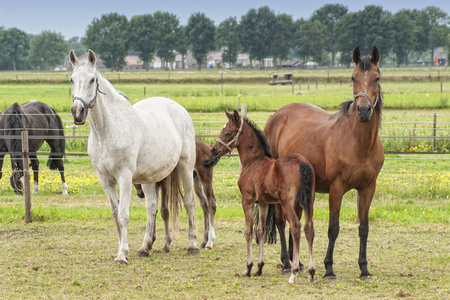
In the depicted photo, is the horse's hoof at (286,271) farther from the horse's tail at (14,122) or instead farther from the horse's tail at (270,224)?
the horse's tail at (14,122)

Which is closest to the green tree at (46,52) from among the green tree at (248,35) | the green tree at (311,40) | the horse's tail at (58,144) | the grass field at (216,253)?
the green tree at (248,35)

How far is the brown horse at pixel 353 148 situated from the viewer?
18.6 feet

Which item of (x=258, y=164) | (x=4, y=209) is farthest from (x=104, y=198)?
(x=258, y=164)

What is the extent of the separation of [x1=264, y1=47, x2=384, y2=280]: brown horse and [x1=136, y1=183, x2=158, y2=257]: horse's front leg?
2.00 meters

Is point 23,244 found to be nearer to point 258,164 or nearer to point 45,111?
point 258,164

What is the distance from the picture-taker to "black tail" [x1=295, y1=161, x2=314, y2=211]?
5.72 metres

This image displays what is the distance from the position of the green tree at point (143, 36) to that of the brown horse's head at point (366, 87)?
9013 centimetres

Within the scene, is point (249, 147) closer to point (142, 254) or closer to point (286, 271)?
point (286, 271)

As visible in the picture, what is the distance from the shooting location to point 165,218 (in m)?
7.84

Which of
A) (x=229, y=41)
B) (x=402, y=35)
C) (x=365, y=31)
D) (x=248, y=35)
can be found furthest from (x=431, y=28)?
(x=229, y=41)

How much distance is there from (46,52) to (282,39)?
50052 mm

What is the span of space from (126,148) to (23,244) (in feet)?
8.34

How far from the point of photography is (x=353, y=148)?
5.84 meters

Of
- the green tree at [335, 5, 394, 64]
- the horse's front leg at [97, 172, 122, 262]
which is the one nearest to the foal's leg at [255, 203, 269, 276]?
the horse's front leg at [97, 172, 122, 262]
